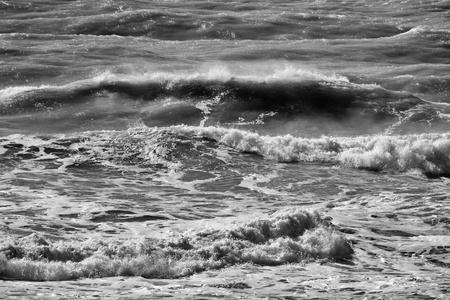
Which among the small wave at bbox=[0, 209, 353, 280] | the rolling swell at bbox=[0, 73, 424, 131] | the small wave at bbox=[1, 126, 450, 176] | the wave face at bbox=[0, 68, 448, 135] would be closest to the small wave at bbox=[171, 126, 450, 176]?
the small wave at bbox=[1, 126, 450, 176]

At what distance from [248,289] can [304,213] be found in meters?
2.19

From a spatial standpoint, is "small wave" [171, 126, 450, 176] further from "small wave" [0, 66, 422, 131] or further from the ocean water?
"small wave" [0, 66, 422, 131]

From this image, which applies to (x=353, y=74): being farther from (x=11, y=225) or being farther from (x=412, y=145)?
(x=11, y=225)

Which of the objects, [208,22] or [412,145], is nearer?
[412,145]

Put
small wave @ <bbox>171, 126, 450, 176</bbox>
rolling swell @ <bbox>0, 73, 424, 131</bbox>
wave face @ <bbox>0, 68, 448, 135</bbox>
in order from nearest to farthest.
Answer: small wave @ <bbox>171, 126, 450, 176</bbox> < wave face @ <bbox>0, 68, 448, 135</bbox> < rolling swell @ <bbox>0, 73, 424, 131</bbox>

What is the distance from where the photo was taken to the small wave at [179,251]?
822 cm

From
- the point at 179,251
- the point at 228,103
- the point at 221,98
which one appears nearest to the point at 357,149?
the point at 228,103

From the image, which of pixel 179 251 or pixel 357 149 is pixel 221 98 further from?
pixel 179 251

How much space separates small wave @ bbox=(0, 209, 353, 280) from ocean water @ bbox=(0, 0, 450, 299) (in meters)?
0.02

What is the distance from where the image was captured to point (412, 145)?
14.5 m

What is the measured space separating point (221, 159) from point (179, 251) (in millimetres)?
5316

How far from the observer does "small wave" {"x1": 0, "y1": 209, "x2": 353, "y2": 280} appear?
8.22m

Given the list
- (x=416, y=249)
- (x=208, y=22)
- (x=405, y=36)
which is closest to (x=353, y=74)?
(x=405, y=36)

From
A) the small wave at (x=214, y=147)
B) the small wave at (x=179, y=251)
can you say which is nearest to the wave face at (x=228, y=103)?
the small wave at (x=214, y=147)
